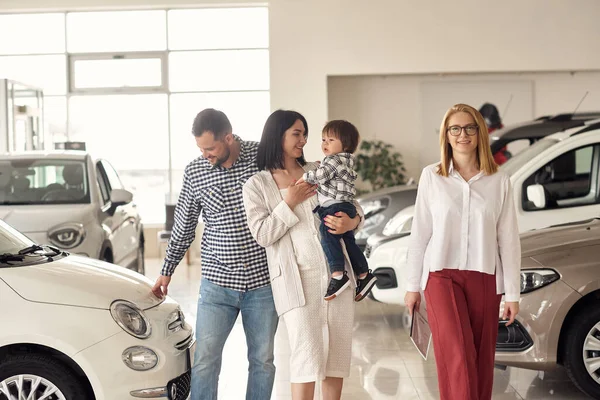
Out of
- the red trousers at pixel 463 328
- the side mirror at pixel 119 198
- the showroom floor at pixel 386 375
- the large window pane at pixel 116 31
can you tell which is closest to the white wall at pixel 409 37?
the large window pane at pixel 116 31

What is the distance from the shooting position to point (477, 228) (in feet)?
11.3

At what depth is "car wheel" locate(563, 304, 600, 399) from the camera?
4.61m

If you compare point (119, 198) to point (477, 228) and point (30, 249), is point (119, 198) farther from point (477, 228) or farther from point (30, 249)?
point (477, 228)

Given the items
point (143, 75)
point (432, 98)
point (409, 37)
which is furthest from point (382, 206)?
point (143, 75)

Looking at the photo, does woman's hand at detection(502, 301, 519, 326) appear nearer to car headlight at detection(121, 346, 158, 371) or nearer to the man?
the man

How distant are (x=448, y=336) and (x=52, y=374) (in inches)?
63.8

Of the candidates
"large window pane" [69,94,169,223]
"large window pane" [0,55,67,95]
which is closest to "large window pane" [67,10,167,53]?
"large window pane" [0,55,67,95]

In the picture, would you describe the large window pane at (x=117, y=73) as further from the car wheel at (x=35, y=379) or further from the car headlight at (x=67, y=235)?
the car wheel at (x=35, y=379)

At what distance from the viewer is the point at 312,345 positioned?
3541mm

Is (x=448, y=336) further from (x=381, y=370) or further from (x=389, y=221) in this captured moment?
(x=389, y=221)

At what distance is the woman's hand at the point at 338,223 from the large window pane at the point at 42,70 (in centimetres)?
1172

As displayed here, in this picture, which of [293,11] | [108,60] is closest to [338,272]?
[293,11]

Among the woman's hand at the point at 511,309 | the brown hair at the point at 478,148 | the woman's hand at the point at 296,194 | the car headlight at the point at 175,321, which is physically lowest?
the car headlight at the point at 175,321

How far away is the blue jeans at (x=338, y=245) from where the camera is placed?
3607 millimetres
